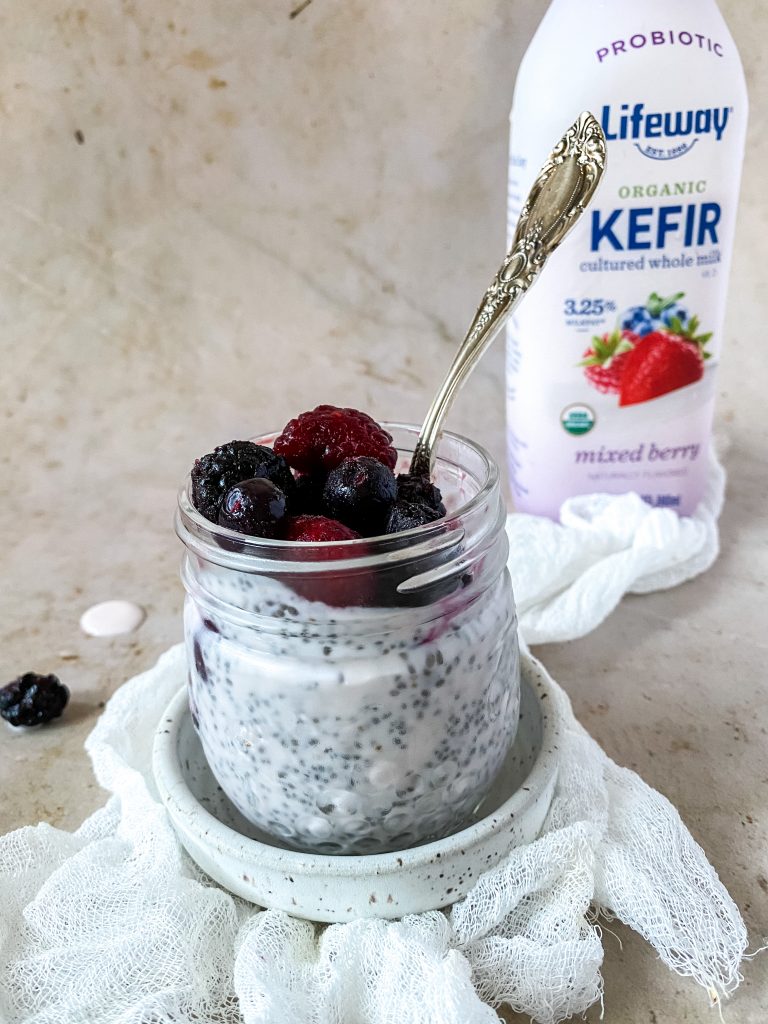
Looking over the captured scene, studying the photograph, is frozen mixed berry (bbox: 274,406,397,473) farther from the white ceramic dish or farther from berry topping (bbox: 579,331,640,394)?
berry topping (bbox: 579,331,640,394)

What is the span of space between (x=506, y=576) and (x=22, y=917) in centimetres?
35

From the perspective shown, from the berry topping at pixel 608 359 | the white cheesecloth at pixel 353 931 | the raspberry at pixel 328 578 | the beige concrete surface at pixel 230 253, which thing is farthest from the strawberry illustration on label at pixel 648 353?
the raspberry at pixel 328 578

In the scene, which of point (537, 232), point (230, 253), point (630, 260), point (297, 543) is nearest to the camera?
point (297, 543)

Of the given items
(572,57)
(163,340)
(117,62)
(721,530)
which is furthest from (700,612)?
(117,62)

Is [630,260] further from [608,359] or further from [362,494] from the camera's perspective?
[362,494]

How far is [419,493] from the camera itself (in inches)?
20.9

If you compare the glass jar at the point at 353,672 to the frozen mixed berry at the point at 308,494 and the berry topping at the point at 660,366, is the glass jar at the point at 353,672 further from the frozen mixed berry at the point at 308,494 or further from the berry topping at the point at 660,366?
the berry topping at the point at 660,366

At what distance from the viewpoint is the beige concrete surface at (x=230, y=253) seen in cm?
113

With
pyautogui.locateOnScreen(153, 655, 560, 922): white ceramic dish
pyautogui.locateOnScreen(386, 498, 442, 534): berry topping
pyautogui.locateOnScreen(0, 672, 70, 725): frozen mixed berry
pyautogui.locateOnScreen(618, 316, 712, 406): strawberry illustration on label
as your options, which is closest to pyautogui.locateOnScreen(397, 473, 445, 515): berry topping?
pyautogui.locateOnScreen(386, 498, 442, 534): berry topping

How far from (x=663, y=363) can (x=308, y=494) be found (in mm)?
561

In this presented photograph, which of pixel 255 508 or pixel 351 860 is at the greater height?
pixel 255 508

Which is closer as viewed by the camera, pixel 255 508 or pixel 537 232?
pixel 255 508

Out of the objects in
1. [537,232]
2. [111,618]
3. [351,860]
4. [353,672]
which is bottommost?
[111,618]

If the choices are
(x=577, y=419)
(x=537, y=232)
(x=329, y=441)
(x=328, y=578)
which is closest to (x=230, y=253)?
(x=577, y=419)
